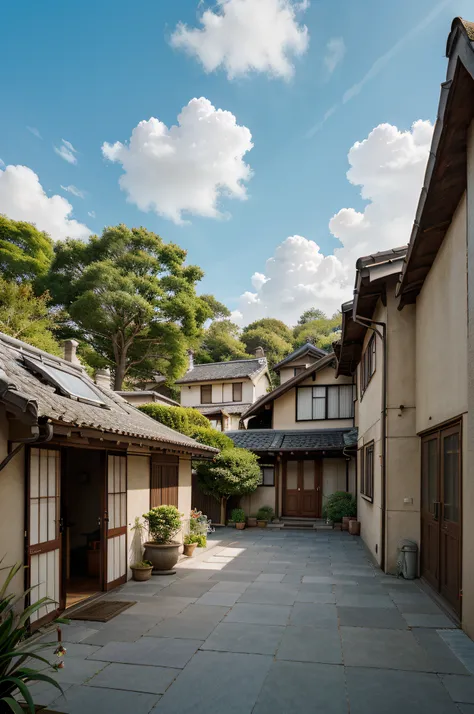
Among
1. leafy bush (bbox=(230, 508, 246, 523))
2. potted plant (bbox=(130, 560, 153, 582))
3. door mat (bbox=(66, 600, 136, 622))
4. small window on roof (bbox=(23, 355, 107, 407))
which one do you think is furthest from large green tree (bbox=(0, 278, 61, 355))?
door mat (bbox=(66, 600, 136, 622))

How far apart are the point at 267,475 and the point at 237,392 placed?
12.8 metres

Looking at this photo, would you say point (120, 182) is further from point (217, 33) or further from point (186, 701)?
point (186, 701)

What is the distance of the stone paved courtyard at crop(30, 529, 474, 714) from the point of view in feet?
13.9

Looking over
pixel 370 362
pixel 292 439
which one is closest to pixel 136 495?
pixel 370 362

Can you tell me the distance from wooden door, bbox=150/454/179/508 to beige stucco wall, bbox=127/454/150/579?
302 mm

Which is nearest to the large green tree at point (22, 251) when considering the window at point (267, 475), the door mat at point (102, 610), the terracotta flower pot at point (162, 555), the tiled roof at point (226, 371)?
the tiled roof at point (226, 371)

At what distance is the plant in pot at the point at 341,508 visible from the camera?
16500 millimetres

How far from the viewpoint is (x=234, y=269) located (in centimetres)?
1961

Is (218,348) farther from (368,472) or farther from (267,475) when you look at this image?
(368,472)

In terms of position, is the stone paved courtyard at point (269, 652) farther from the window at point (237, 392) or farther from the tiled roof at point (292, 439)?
the window at point (237, 392)

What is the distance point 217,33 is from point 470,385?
336 inches

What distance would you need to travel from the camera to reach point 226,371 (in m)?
32.0

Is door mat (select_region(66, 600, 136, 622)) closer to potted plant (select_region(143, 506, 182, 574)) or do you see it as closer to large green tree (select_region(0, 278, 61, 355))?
potted plant (select_region(143, 506, 182, 574))

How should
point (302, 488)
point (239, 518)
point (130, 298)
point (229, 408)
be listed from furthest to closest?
1. point (229, 408)
2. point (130, 298)
3. point (302, 488)
4. point (239, 518)
